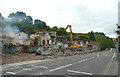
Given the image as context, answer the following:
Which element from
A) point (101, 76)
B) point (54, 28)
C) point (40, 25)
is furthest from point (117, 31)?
point (54, 28)

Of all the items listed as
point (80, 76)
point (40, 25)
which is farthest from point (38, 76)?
point (40, 25)

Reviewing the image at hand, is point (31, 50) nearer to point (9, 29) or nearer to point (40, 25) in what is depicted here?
point (9, 29)

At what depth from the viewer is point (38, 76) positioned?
16.4 metres

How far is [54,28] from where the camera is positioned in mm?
168000

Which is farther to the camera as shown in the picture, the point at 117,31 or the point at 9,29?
the point at 9,29

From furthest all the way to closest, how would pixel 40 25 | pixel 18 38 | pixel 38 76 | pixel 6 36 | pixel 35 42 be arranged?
pixel 40 25 → pixel 18 38 → pixel 35 42 → pixel 6 36 → pixel 38 76

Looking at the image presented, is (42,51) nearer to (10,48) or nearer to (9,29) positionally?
(10,48)

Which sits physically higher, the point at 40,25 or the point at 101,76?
the point at 40,25

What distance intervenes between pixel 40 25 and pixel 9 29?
89428 millimetres

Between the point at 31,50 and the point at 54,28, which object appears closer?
the point at 31,50

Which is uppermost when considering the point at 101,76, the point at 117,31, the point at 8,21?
the point at 8,21

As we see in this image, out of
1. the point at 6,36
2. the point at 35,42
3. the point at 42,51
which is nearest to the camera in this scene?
the point at 42,51

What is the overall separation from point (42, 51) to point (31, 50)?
9.20 m

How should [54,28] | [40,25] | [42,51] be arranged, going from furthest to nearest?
[54,28] < [40,25] < [42,51]
